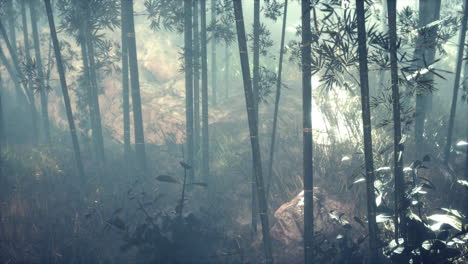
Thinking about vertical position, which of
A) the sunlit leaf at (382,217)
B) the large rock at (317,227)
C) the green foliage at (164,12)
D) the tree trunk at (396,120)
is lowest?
the large rock at (317,227)

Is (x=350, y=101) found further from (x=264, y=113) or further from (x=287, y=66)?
(x=287, y=66)

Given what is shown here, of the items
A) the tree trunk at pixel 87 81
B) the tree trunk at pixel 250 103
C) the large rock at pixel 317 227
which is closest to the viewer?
the tree trunk at pixel 250 103

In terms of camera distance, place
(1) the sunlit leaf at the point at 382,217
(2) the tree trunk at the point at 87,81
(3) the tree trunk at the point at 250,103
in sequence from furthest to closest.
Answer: (2) the tree trunk at the point at 87,81
(3) the tree trunk at the point at 250,103
(1) the sunlit leaf at the point at 382,217

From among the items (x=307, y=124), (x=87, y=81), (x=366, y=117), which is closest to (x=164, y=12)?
(x=87, y=81)

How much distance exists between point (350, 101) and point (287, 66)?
4475mm

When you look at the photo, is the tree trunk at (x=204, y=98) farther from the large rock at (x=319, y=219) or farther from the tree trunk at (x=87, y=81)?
the tree trunk at (x=87, y=81)

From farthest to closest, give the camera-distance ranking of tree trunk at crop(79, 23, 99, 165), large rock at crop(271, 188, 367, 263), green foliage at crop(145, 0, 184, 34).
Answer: tree trunk at crop(79, 23, 99, 165)
green foliage at crop(145, 0, 184, 34)
large rock at crop(271, 188, 367, 263)

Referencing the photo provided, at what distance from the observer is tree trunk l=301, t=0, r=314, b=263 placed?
11.5ft

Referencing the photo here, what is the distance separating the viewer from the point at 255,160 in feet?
11.9

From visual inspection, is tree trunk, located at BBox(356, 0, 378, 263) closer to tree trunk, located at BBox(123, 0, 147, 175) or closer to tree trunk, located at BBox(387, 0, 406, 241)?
tree trunk, located at BBox(387, 0, 406, 241)

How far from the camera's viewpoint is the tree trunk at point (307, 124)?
3494 millimetres

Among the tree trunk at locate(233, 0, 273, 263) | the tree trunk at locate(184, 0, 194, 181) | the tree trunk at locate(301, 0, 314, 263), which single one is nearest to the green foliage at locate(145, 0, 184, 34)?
the tree trunk at locate(184, 0, 194, 181)

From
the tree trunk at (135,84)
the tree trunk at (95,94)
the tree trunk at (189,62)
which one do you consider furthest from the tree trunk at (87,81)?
the tree trunk at (189,62)

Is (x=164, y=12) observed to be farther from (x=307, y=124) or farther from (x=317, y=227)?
(x=317, y=227)
